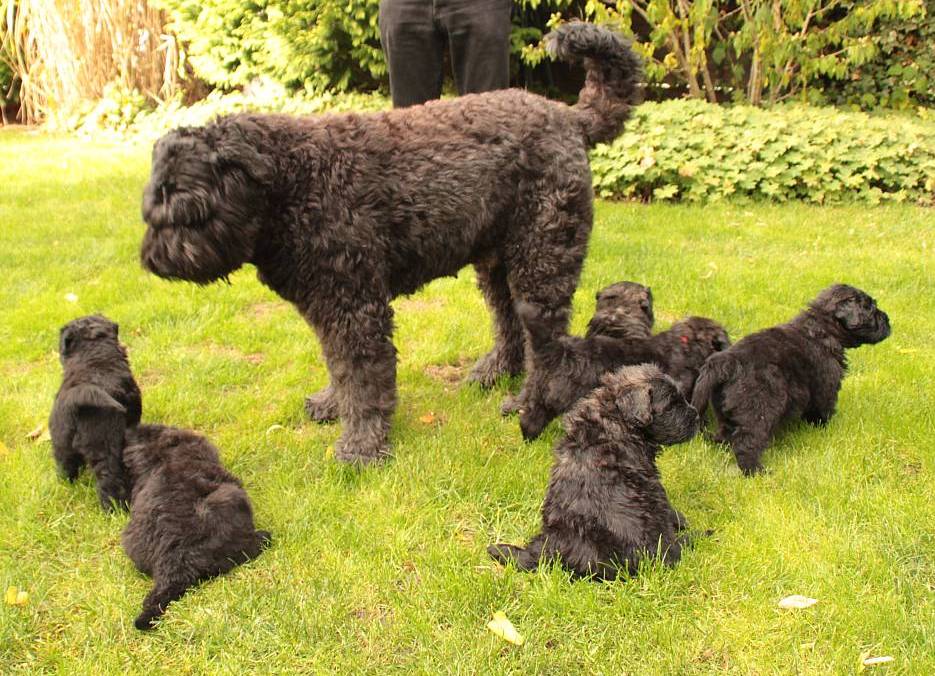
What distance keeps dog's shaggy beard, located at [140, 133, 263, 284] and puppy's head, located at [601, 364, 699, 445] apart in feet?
6.33

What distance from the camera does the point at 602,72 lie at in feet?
15.3

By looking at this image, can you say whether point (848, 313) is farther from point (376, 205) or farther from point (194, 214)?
point (194, 214)

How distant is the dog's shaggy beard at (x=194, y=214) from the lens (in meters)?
3.43

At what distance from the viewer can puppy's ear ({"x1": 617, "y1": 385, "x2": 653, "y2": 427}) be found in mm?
3166

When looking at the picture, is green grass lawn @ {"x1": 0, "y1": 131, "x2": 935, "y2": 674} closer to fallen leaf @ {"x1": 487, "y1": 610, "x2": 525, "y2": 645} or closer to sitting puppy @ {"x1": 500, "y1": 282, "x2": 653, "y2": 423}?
fallen leaf @ {"x1": 487, "y1": 610, "x2": 525, "y2": 645}

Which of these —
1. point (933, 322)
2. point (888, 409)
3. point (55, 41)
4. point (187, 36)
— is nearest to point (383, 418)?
point (888, 409)

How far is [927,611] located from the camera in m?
2.90

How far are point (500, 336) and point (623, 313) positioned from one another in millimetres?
862

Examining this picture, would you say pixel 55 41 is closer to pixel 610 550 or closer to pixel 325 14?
pixel 325 14

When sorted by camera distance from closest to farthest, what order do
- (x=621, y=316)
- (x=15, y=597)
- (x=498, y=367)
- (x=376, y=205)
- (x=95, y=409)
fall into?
(x=15, y=597), (x=95, y=409), (x=376, y=205), (x=621, y=316), (x=498, y=367)

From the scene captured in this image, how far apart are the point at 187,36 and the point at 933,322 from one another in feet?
38.9

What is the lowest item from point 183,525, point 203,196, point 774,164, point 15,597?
point 15,597

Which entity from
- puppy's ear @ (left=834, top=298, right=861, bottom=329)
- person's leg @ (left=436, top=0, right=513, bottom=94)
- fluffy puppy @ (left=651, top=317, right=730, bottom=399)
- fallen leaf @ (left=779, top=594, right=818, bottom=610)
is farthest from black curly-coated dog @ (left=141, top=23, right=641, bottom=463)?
fallen leaf @ (left=779, top=594, right=818, bottom=610)

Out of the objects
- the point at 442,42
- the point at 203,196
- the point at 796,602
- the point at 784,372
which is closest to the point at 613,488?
the point at 796,602
